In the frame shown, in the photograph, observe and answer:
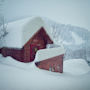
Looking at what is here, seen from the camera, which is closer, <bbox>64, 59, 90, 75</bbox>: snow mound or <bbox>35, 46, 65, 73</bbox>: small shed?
<bbox>35, 46, 65, 73</bbox>: small shed

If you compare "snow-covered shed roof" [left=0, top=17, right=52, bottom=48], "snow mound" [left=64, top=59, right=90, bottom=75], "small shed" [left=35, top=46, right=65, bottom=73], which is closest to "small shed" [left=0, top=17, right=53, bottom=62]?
"snow-covered shed roof" [left=0, top=17, right=52, bottom=48]

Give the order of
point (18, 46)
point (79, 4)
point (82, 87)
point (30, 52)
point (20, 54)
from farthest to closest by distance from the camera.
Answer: point (30, 52) → point (20, 54) → point (18, 46) → point (79, 4) → point (82, 87)

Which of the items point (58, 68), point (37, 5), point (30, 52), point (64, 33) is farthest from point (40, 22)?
point (64, 33)

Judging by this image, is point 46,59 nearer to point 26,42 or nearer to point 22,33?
point 26,42

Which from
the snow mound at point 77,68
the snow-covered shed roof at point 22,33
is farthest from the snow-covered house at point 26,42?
the snow mound at point 77,68

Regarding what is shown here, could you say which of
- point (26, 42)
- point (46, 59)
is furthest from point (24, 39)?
point (46, 59)

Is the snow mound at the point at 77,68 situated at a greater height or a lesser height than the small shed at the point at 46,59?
lesser

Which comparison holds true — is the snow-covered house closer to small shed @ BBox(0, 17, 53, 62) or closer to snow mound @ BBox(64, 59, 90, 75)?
small shed @ BBox(0, 17, 53, 62)

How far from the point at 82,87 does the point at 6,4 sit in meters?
4.29

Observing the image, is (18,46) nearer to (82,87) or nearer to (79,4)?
(82,87)

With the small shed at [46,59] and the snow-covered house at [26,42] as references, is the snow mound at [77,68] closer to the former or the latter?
the small shed at [46,59]

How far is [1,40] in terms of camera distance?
5461 mm

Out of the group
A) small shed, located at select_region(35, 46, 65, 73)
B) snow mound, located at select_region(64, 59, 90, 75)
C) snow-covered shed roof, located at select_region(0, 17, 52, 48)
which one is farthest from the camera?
snow mound, located at select_region(64, 59, 90, 75)

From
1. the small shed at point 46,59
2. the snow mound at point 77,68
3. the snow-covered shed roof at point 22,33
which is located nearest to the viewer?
the small shed at point 46,59
